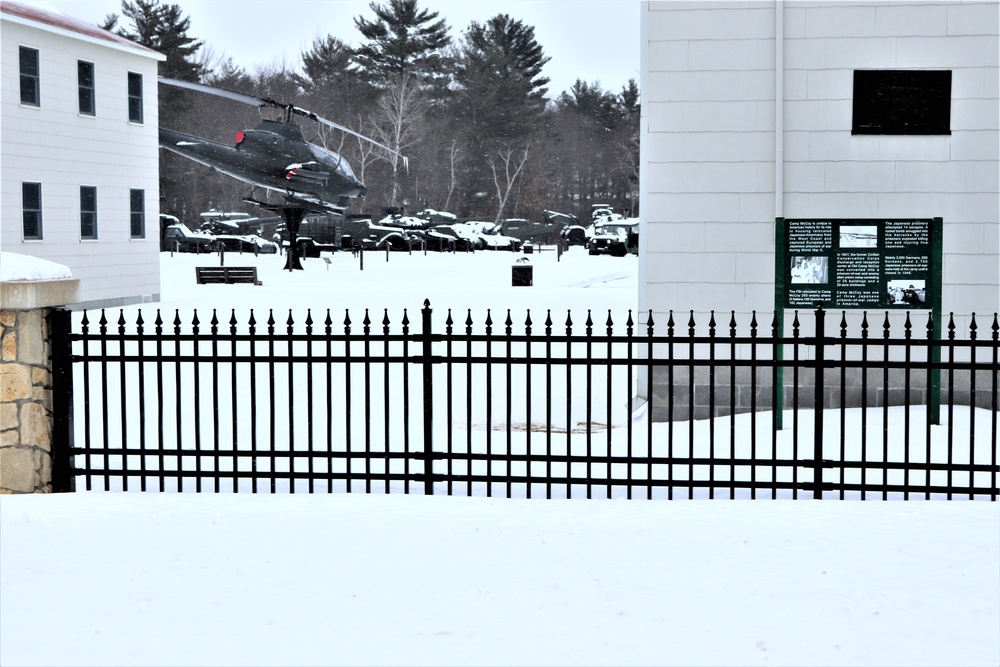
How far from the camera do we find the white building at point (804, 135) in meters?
10.9

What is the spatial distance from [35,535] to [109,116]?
20000 millimetres

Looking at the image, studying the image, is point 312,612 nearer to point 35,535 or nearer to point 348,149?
point 35,535

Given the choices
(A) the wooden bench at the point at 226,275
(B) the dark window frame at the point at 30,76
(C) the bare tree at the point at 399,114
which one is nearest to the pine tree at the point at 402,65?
(C) the bare tree at the point at 399,114

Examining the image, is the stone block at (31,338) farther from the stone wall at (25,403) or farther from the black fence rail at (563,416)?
the black fence rail at (563,416)

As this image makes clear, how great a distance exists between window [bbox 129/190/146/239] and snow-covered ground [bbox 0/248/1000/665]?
20.0 m

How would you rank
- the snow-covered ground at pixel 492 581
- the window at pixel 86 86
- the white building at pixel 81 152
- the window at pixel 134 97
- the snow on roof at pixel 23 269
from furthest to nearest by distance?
the window at pixel 134 97, the window at pixel 86 86, the white building at pixel 81 152, the snow on roof at pixel 23 269, the snow-covered ground at pixel 492 581

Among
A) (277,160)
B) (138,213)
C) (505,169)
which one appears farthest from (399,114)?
(138,213)

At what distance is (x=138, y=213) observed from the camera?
88.3 ft

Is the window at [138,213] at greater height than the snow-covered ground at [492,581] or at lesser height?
greater

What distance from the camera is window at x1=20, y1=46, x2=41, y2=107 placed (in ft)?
75.9

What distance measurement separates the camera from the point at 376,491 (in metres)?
8.81

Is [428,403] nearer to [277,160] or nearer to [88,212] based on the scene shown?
[88,212]

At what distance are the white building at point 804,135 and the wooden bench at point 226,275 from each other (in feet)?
80.6

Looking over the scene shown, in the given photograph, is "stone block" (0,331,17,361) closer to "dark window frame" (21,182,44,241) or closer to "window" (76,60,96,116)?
"dark window frame" (21,182,44,241)
